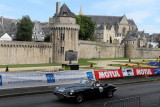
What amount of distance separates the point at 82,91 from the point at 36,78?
672 cm

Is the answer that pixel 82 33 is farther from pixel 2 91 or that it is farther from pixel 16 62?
pixel 2 91

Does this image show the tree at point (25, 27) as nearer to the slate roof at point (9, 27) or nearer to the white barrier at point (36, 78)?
the slate roof at point (9, 27)

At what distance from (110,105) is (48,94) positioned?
24.7 ft

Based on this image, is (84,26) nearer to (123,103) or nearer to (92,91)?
(92,91)

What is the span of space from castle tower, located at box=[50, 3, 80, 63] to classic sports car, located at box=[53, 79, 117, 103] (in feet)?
133

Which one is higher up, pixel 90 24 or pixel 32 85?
pixel 90 24

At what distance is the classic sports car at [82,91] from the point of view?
15383 mm

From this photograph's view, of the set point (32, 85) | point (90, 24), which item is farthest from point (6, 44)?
point (90, 24)

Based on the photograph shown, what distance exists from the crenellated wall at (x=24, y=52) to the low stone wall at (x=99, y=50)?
1589cm

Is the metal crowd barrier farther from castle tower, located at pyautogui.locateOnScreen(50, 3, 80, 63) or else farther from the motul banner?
castle tower, located at pyautogui.locateOnScreen(50, 3, 80, 63)

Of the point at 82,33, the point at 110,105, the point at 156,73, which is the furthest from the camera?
the point at 82,33

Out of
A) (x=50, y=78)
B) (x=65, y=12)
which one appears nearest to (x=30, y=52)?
(x=65, y=12)

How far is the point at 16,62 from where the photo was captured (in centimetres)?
5459

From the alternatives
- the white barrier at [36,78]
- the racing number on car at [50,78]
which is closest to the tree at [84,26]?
the white barrier at [36,78]
